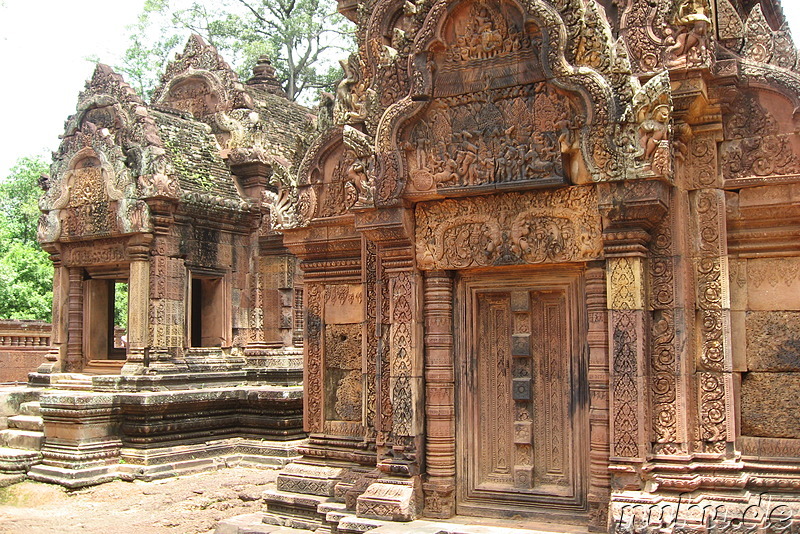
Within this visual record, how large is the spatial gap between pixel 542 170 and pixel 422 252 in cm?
125

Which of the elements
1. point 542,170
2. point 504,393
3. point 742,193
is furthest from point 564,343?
point 742,193

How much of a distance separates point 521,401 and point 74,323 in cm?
941

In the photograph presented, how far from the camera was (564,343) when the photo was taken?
259 inches

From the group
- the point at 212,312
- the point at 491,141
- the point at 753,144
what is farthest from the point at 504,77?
the point at 212,312

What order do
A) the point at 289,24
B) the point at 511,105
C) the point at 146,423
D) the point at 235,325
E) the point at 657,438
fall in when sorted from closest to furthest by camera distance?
the point at 657,438 → the point at 511,105 → the point at 146,423 → the point at 235,325 → the point at 289,24

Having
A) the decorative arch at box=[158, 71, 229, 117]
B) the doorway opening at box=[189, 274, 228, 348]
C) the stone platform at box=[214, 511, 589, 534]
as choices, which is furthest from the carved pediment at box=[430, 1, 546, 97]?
the decorative arch at box=[158, 71, 229, 117]

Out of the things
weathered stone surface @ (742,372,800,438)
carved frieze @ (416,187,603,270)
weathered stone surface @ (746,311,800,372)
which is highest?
carved frieze @ (416,187,603,270)

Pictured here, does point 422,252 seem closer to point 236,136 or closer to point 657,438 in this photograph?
point 657,438

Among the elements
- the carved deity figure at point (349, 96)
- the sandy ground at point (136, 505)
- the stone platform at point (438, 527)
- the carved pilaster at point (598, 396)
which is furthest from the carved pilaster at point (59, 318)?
the carved pilaster at point (598, 396)

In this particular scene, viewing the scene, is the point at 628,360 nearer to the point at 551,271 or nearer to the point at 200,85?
the point at 551,271

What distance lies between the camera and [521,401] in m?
6.64

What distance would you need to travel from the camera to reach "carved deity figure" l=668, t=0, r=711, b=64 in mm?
6121

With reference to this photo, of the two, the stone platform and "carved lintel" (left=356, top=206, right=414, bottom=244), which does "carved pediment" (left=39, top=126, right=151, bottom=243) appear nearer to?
"carved lintel" (left=356, top=206, right=414, bottom=244)

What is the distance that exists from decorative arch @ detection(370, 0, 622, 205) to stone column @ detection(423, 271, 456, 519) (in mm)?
906
